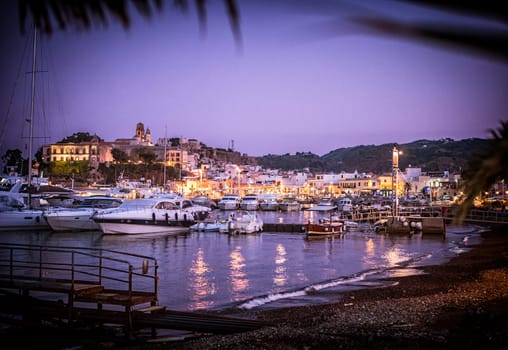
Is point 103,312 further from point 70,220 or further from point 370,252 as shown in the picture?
point 70,220

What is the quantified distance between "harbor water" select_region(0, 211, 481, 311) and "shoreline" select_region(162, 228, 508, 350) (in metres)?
2.67

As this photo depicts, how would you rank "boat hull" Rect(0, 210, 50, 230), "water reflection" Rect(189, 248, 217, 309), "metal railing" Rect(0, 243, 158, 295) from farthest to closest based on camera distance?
"boat hull" Rect(0, 210, 50, 230)
"water reflection" Rect(189, 248, 217, 309)
"metal railing" Rect(0, 243, 158, 295)

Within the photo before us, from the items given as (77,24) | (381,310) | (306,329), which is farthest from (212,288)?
(77,24)

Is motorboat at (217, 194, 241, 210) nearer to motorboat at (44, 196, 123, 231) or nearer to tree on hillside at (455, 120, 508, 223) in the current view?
motorboat at (44, 196, 123, 231)

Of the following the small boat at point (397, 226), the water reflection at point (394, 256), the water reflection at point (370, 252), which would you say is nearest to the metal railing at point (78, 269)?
the water reflection at point (370, 252)

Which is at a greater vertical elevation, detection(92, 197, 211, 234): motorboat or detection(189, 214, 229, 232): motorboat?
detection(92, 197, 211, 234): motorboat

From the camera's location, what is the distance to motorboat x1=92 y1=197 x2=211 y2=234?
149ft

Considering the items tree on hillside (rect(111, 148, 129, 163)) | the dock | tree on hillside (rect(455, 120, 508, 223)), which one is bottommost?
the dock

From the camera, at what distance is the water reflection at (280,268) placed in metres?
23.8

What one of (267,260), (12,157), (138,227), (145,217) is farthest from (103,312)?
(12,157)

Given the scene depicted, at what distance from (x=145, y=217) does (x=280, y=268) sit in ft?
73.2

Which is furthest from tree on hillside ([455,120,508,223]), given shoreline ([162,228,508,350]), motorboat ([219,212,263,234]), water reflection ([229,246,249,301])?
motorboat ([219,212,263,234])

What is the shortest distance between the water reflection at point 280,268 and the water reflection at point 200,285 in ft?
10.3

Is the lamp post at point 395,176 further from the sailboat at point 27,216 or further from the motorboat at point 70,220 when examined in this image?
the sailboat at point 27,216
